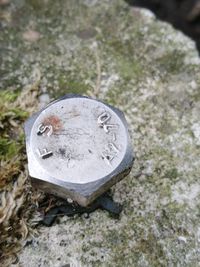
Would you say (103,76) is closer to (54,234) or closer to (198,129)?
(198,129)

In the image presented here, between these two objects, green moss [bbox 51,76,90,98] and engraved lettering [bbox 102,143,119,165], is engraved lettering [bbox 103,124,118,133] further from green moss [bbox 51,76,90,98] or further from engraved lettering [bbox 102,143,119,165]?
green moss [bbox 51,76,90,98]

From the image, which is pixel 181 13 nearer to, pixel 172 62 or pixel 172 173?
pixel 172 62

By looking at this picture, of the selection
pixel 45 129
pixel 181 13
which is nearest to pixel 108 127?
pixel 45 129

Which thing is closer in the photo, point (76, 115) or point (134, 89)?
point (76, 115)

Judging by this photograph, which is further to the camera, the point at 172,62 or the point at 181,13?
the point at 181,13

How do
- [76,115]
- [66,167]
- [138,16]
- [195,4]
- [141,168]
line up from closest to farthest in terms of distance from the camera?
[66,167]
[76,115]
[141,168]
[138,16]
[195,4]

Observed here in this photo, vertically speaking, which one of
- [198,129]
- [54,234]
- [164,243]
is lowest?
[54,234]

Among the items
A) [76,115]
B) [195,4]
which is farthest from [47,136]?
[195,4]
